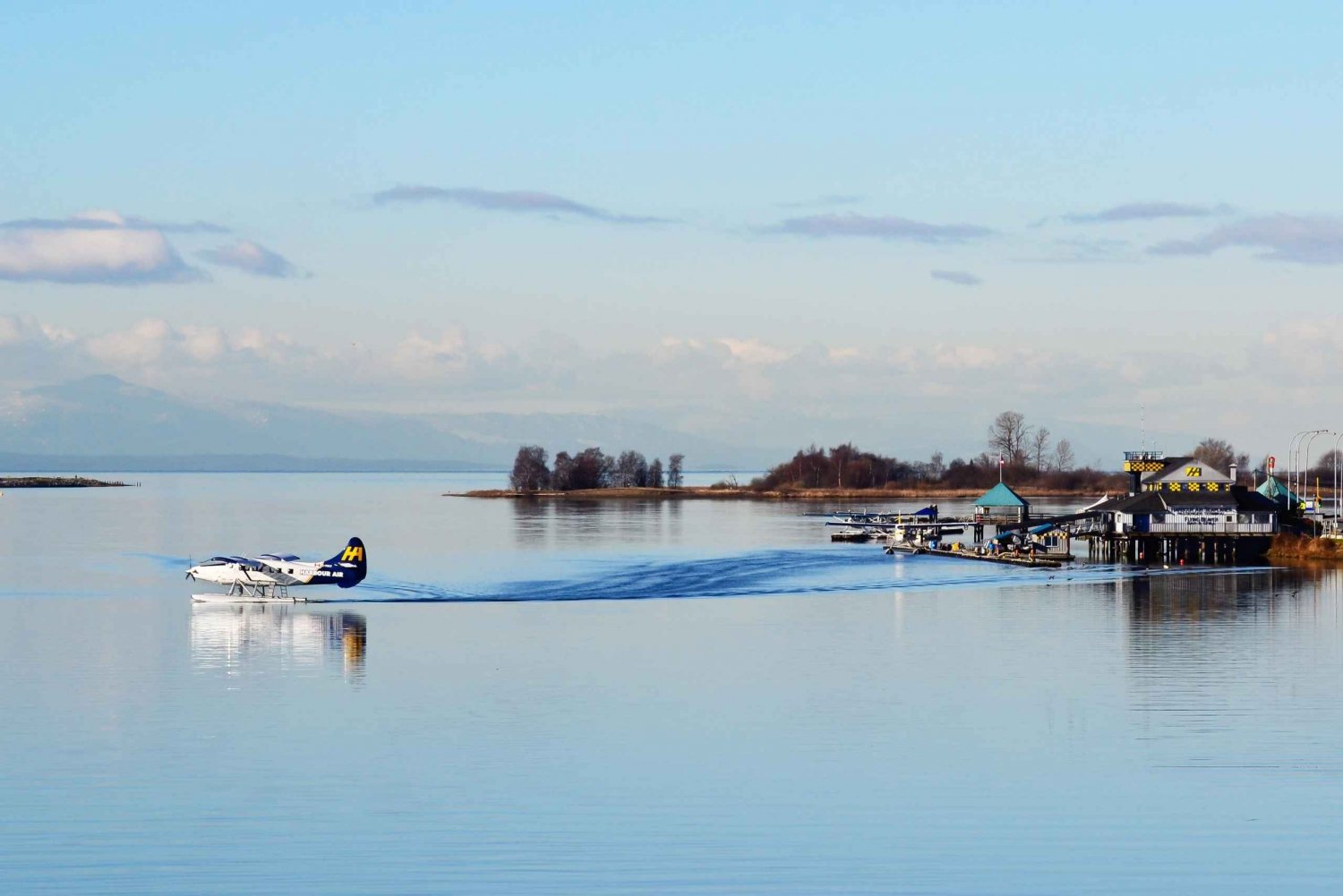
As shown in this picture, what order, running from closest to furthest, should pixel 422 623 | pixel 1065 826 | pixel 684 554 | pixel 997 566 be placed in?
pixel 1065 826 → pixel 422 623 → pixel 997 566 → pixel 684 554

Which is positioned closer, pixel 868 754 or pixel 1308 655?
pixel 868 754

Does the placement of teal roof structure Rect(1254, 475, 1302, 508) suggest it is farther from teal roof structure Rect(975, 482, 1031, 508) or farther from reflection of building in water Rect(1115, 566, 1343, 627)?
teal roof structure Rect(975, 482, 1031, 508)

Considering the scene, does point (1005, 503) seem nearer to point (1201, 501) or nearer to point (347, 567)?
point (1201, 501)

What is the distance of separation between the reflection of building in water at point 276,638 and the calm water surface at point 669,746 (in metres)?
0.27

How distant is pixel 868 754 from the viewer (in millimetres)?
27141

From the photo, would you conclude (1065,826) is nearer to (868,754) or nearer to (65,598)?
(868,754)

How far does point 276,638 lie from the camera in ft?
154

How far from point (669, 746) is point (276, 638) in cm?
2255

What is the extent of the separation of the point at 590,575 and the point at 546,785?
50.5 m

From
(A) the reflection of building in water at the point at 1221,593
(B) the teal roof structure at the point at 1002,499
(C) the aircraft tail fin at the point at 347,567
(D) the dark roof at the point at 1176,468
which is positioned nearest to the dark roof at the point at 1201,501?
(D) the dark roof at the point at 1176,468

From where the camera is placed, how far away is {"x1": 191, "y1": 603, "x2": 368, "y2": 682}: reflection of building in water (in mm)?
40125

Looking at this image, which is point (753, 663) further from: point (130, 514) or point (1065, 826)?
point (130, 514)

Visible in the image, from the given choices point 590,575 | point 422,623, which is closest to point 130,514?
point 590,575

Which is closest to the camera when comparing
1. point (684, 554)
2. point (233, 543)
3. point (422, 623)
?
point (422, 623)
